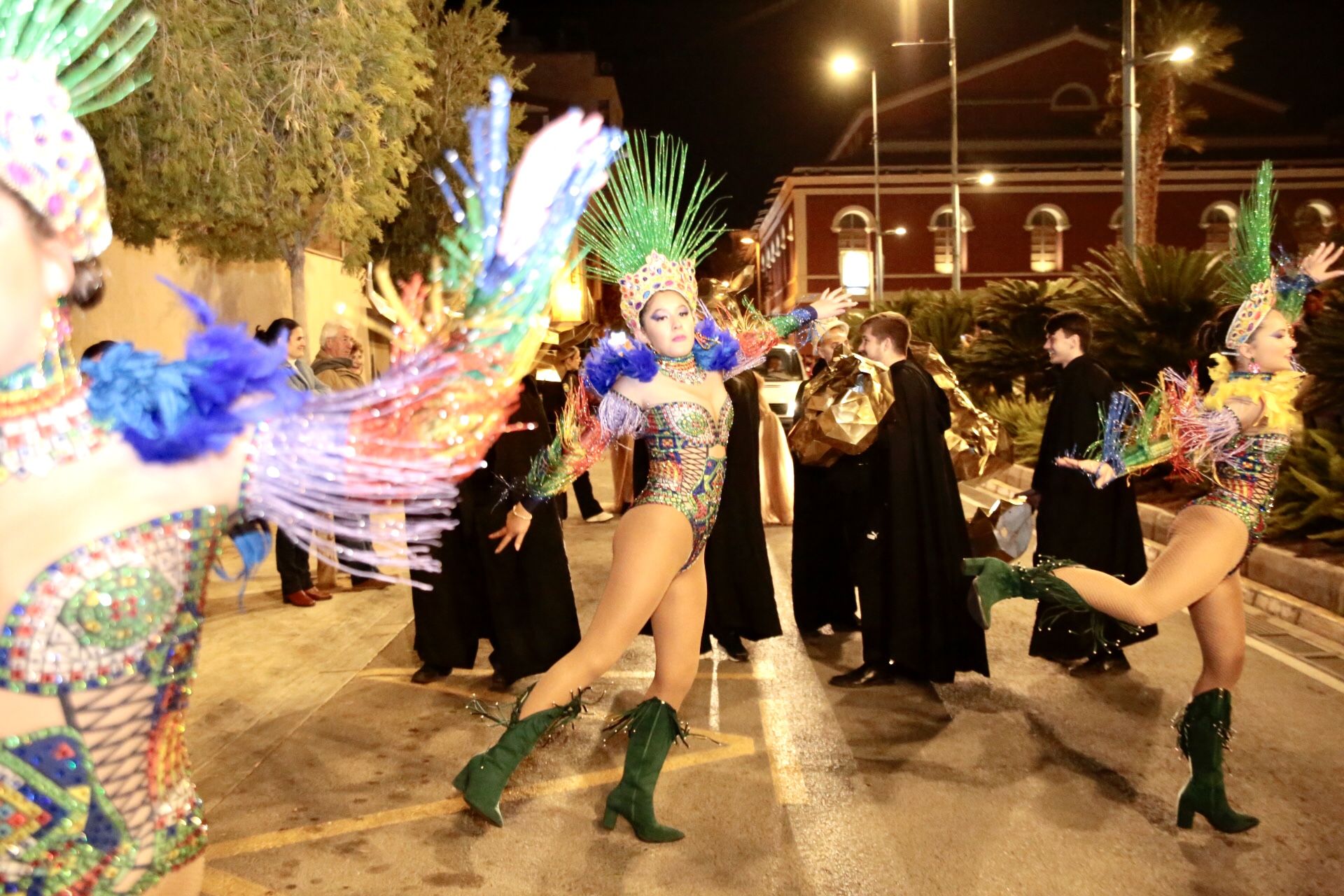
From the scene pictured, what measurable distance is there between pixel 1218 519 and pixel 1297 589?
15.6ft

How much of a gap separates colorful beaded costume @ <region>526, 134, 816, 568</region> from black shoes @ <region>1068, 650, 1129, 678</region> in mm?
3302

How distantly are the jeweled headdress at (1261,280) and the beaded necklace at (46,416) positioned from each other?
4120 mm

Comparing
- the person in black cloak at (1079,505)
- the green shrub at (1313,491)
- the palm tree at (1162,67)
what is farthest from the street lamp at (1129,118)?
the palm tree at (1162,67)

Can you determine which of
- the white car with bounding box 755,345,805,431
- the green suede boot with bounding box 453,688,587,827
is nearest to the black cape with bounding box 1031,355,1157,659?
the green suede boot with bounding box 453,688,587,827

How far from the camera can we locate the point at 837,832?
438cm

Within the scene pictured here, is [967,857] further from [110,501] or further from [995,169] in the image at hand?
[995,169]

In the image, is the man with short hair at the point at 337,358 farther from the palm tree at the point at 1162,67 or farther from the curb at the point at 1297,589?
the palm tree at the point at 1162,67

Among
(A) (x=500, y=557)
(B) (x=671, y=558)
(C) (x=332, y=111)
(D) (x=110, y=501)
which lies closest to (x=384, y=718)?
(A) (x=500, y=557)

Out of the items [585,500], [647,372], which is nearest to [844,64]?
[585,500]

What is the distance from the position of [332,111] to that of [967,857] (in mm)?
8944

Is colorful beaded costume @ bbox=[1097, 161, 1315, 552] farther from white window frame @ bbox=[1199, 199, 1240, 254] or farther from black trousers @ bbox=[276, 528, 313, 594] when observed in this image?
white window frame @ bbox=[1199, 199, 1240, 254]

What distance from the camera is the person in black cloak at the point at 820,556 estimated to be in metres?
7.38

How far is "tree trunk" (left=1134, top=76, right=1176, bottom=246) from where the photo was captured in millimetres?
30125

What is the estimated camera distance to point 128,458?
162 cm
